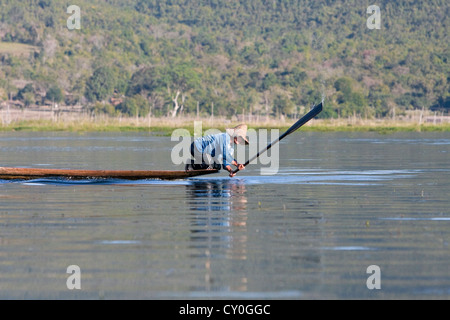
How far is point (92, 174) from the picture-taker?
23.5 m

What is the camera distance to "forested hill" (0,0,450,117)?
4097 inches

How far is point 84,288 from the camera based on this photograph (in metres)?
10.6

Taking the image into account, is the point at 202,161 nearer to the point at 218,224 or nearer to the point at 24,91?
the point at 218,224

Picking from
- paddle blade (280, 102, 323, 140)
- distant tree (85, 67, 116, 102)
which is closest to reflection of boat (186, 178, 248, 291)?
paddle blade (280, 102, 323, 140)

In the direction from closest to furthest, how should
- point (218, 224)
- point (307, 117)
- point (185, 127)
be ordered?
point (218, 224) < point (307, 117) < point (185, 127)

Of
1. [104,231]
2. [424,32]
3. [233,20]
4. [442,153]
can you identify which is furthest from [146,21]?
[104,231]

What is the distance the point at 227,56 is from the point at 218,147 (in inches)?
4265

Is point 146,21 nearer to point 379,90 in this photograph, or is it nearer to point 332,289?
point 379,90

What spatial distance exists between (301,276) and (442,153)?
29.7m

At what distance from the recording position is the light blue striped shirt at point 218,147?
22.1 metres

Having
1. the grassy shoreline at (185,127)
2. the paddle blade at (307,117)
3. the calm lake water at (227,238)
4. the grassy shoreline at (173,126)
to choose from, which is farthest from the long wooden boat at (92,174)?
the grassy shoreline at (185,127)

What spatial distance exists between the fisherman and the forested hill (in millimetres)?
61945

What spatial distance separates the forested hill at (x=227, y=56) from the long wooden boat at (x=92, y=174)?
201 ft

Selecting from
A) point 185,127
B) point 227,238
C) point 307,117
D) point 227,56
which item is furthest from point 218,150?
point 227,56
